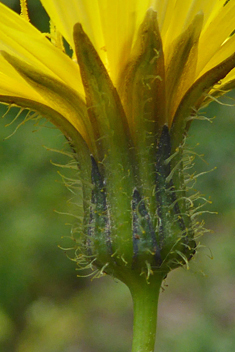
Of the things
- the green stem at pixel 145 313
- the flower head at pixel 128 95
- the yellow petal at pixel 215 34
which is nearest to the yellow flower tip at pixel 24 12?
the flower head at pixel 128 95

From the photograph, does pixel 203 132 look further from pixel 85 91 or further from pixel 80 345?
pixel 85 91

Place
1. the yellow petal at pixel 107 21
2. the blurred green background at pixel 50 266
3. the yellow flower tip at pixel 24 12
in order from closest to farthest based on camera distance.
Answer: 1. the yellow petal at pixel 107 21
2. the yellow flower tip at pixel 24 12
3. the blurred green background at pixel 50 266

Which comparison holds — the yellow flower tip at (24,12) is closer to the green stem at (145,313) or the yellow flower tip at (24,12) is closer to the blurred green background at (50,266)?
the green stem at (145,313)

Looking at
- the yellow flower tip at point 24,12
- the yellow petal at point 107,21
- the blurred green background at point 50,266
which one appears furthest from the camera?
the blurred green background at point 50,266

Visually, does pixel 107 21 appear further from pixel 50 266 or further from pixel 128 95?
pixel 50 266

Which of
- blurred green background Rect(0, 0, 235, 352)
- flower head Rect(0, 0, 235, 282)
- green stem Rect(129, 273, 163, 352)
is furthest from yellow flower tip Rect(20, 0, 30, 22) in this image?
blurred green background Rect(0, 0, 235, 352)

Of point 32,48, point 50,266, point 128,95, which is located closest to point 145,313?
point 128,95

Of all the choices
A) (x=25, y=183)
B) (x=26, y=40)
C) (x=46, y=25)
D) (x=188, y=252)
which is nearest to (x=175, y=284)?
(x=25, y=183)
